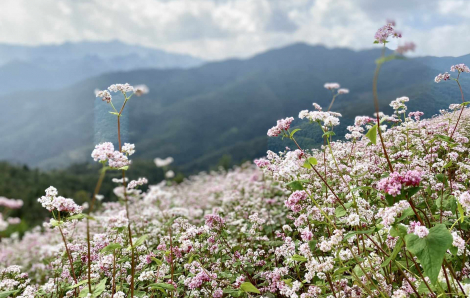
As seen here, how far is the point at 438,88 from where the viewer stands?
732 cm

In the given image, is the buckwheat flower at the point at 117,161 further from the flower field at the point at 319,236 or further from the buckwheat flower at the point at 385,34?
the buckwheat flower at the point at 385,34

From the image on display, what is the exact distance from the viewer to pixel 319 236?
457 centimetres

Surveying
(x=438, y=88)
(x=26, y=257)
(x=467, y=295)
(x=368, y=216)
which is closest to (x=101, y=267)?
(x=368, y=216)

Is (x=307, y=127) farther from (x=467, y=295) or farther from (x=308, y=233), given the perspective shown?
(x=467, y=295)

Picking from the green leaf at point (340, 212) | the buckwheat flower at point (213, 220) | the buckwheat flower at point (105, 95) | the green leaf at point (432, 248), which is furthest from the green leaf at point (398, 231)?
the buckwheat flower at point (105, 95)

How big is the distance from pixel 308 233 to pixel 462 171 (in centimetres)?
275

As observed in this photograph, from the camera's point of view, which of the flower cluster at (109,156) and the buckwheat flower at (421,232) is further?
the flower cluster at (109,156)

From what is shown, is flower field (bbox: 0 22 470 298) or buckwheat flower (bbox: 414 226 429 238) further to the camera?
flower field (bbox: 0 22 470 298)

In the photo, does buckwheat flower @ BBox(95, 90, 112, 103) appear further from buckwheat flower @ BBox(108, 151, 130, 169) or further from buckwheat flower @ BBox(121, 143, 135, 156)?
buckwheat flower @ BBox(108, 151, 130, 169)

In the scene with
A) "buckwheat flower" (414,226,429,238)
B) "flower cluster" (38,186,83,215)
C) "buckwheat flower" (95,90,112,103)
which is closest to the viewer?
"buckwheat flower" (414,226,429,238)

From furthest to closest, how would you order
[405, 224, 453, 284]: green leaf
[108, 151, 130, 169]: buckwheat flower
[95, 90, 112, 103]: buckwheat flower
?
1. [95, 90, 112, 103]: buckwheat flower
2. [108, 151, 130, 169]: buckwheat flower
3. [405, 224, 453, 284]: green leaf

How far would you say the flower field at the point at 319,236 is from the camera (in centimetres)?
257

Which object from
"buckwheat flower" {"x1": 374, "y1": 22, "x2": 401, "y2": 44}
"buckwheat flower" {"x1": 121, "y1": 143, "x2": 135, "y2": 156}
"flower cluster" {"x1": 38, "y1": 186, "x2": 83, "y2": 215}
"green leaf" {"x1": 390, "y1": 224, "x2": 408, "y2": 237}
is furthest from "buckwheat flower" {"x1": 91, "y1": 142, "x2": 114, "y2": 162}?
"buckwheat flower" {"x1": 374, "y1": 22, "x2": 401, "y2": 44}

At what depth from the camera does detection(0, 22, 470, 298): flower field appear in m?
2.57
